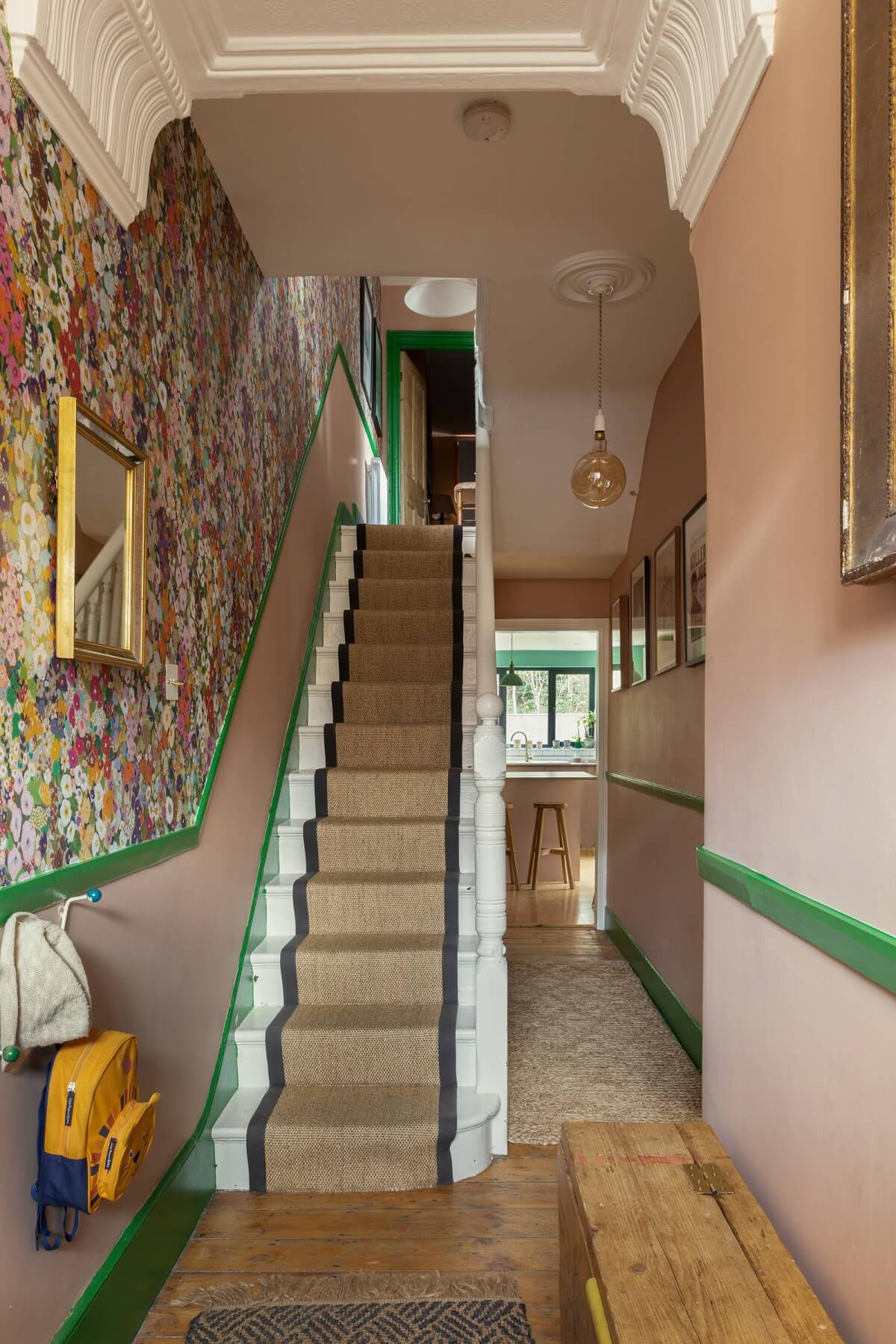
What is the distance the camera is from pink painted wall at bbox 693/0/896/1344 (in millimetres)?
1009

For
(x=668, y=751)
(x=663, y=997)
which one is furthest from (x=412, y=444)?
(x=663, y=997)

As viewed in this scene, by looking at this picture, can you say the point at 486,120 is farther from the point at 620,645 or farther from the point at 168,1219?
the point at 620,645

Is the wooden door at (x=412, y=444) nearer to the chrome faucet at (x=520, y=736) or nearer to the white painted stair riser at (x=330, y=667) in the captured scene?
the chrome faucet at (x=520, y=736)

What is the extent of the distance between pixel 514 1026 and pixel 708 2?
3.49 meters

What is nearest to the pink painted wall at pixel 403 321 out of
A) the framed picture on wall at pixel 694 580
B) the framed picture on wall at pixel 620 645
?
the framed picture on wall at pixel 620 645

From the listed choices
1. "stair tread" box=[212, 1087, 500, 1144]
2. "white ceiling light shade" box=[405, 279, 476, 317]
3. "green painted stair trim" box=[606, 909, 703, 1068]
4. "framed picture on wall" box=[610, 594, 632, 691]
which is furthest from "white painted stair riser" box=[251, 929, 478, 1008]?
"white ceiling light shade" box=[405, 279, 476, 317]

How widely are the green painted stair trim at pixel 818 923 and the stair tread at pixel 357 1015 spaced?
1446 millimetres

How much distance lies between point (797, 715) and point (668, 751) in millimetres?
2854

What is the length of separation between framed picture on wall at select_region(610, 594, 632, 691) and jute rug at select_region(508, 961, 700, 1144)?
5.62ft

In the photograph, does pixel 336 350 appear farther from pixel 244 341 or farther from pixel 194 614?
pixel 194 614

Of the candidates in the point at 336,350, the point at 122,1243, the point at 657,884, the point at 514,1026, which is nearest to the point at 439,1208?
the point at 122,1243

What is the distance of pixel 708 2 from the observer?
1372 millimetres

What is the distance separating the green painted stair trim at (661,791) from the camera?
348cm

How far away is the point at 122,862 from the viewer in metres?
1.81
